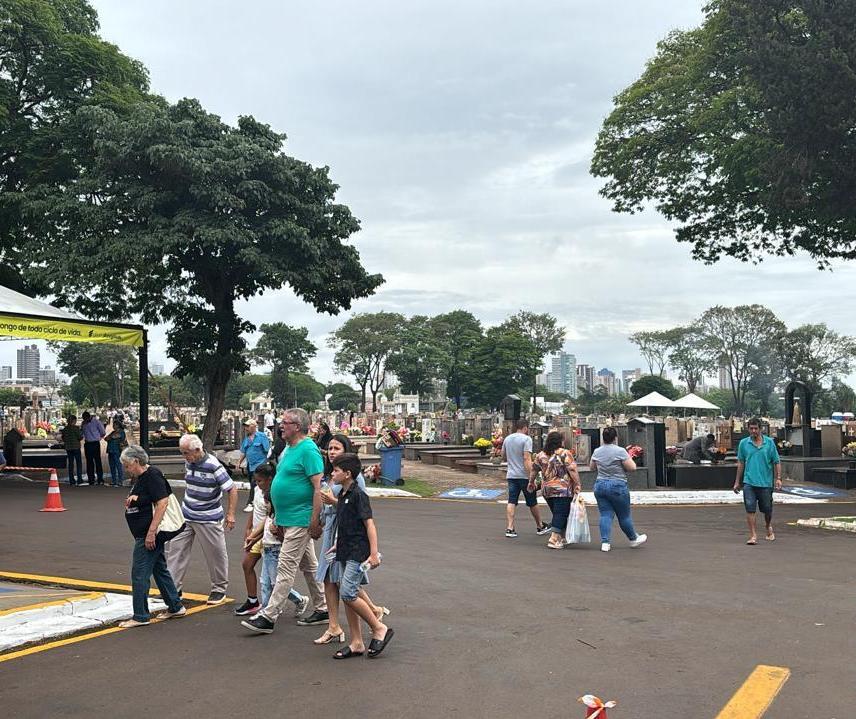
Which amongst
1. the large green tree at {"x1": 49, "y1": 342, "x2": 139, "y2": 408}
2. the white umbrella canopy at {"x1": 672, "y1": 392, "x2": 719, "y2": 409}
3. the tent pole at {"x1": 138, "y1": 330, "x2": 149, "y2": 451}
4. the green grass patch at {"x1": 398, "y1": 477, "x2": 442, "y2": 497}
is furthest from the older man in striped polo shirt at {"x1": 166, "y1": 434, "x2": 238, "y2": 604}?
the large green tree at {"x1": 49, "y1": 342, "x2": 139, "y2": 408}

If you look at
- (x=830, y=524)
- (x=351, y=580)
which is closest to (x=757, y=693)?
(x=351, y=580)

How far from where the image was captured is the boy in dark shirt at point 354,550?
21.0ft

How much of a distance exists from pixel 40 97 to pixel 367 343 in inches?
2441

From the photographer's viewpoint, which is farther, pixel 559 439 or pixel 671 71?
pixel 671 71

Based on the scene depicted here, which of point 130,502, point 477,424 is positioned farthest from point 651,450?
point 130,502

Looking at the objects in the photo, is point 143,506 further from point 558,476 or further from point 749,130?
point 749,130

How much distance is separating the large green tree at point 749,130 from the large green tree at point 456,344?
63.7 meters

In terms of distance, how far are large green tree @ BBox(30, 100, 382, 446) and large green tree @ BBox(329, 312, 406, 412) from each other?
60144 mm

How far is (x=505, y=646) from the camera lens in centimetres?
673

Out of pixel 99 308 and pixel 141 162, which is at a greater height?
pixel 141 162

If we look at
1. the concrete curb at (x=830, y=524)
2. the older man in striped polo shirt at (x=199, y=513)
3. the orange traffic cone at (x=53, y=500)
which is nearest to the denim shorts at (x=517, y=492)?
A: the concrete curb at (x=830, y=524)

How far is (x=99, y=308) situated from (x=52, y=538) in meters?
13.3

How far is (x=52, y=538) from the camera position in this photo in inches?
486

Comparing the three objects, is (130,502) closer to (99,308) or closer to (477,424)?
(99,308)
